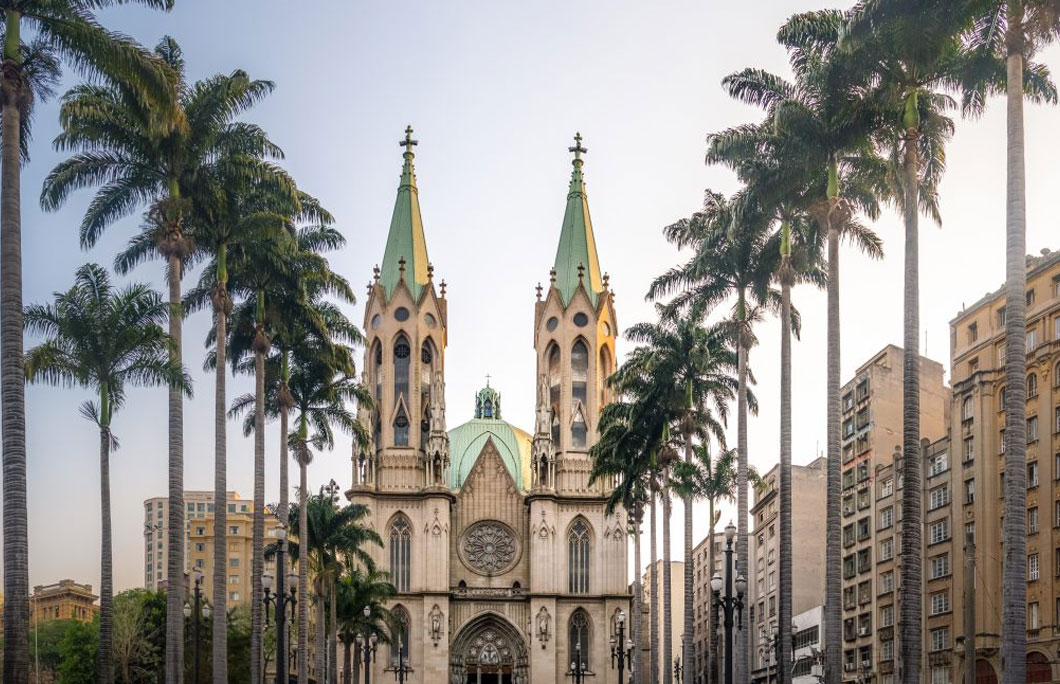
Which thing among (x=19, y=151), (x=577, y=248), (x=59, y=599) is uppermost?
(x=577, y=248)

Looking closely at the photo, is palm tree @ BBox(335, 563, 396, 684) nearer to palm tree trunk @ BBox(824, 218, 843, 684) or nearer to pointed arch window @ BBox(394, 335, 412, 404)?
pointed arch window @ BBox(394, 335, 412, 404)

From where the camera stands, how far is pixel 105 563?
40.4m

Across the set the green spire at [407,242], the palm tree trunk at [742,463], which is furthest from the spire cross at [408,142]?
the palm tree trunk at [742,463]

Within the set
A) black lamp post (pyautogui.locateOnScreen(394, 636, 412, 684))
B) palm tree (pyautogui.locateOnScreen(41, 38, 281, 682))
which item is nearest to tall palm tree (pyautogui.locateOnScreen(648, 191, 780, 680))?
palm tree (pyautogui.locateOnScreen(41, 38, 281, 682))

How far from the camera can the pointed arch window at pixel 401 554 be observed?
9288 centimetres

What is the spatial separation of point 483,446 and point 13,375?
75809 millimetres

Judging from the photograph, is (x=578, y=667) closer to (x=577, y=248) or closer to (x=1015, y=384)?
(x=577, y=248)

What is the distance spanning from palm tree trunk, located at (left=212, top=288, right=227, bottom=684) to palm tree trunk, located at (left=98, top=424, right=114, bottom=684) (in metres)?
2.99

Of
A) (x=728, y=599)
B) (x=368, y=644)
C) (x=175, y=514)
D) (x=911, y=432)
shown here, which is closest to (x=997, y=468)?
(x=728, y=599)

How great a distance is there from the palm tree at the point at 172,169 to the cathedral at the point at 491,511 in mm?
52544

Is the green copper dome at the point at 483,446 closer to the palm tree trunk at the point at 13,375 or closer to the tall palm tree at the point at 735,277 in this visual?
the tall palm tree at the point at 735,277

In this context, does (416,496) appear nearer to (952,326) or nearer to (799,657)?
(799,657)

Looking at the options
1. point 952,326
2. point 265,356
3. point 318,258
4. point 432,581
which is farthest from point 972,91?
point 432,581

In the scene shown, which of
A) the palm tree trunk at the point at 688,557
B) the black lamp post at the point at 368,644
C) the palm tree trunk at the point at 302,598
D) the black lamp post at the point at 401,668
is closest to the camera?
the palm tree trunk at the point at 302,598
